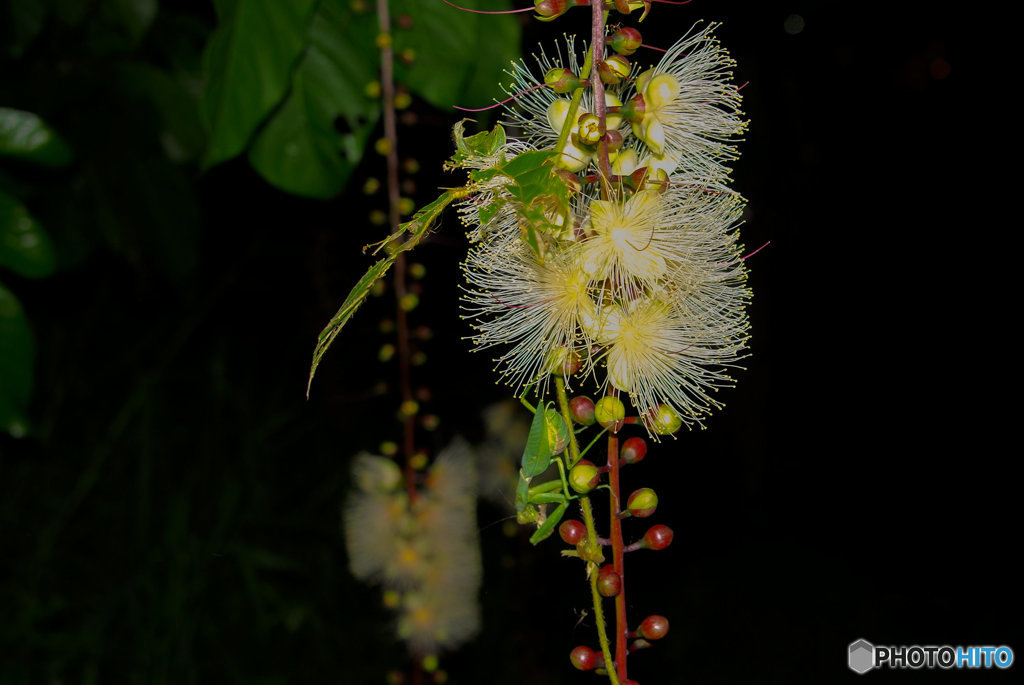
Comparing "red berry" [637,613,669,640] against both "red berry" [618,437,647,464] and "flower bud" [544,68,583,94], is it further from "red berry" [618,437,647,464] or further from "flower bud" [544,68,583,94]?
"flower bud" [544,68,583,94]

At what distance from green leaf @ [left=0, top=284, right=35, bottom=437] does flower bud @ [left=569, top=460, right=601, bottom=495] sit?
1.49 feet

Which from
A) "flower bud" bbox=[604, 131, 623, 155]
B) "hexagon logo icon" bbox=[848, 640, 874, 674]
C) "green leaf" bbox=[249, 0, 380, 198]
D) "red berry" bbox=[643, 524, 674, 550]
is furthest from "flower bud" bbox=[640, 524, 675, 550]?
"hexagon logo icon" bbox=[848, 640, 874, 674]

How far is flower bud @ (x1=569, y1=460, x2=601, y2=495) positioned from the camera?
0.28 m

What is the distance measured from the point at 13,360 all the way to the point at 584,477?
463 mm

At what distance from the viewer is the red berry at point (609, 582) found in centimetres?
28

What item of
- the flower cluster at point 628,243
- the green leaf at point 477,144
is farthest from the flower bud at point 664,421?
the green leaf at point 477,144

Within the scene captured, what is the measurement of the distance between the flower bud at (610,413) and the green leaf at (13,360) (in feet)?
1.50

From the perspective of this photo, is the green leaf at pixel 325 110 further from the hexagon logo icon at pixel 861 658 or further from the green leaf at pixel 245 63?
the hexagon logo icon at pixel 861 658

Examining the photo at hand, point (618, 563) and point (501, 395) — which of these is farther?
point (501, 395)

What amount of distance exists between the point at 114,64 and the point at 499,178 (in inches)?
27.8

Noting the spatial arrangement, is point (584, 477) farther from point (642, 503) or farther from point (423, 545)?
point (423, 545)

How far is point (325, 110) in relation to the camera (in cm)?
61

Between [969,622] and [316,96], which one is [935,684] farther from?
[316,96]

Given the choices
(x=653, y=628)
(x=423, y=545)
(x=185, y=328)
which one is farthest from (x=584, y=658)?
(x=185, y=328)
